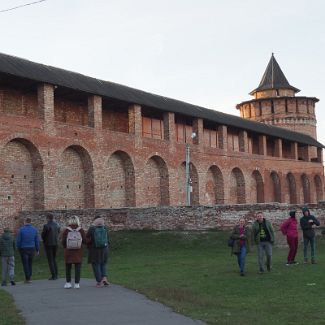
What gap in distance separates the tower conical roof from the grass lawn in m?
40.3

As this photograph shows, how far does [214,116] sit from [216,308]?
29.5 metres

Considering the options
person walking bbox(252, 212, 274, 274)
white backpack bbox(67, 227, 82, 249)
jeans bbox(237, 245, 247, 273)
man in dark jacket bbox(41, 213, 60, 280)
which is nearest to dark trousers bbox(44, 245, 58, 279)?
man in dark jacket bbox(41, 213, 60, 280)

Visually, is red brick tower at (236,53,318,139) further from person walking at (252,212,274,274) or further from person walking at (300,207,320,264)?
person walking at (252,212,274,274)

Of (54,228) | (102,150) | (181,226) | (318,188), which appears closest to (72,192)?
(102,150)

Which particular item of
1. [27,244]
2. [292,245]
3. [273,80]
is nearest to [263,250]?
[292,245]

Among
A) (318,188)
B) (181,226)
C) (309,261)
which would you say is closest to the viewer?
(309,261)

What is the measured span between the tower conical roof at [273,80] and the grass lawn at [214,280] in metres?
40.3

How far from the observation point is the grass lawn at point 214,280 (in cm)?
855

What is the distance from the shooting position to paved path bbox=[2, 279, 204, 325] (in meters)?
7.76

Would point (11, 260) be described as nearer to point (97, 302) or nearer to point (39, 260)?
point (97, 302)

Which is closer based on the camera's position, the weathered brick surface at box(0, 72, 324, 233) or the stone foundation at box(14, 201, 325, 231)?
the stone foundation at box(14, 201, 325, 231)

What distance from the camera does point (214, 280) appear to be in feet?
40.6

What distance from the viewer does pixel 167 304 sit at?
918 centimetres

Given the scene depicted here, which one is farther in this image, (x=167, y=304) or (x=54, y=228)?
(x=54, y=228)
